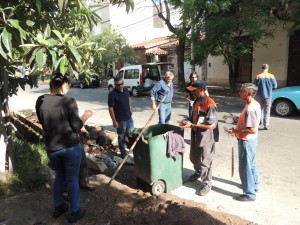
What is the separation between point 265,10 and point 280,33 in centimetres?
445

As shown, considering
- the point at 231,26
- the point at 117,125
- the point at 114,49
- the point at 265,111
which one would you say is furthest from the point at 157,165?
the point at 114,49

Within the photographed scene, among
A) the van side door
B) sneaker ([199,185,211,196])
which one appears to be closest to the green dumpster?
sneaker ([199,185,211,196])

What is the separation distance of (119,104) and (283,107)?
6.17 m

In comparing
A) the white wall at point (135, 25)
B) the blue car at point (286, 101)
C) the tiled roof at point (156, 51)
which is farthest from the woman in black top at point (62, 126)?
the white wall at point (135, 25)

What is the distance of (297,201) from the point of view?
4039 mm

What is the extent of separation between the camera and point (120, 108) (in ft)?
18.3

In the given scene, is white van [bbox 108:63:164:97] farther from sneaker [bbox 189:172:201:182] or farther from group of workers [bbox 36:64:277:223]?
sneaker [bbox 189:172:201:182]

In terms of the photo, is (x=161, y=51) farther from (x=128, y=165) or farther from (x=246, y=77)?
(x=128, y=165)

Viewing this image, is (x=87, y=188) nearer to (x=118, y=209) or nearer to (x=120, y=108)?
(x=118, y=209)

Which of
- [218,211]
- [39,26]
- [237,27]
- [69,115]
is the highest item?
[237,27]

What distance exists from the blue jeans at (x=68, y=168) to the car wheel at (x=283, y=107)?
7847 millimetres

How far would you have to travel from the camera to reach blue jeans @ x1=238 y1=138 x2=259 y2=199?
388 cm

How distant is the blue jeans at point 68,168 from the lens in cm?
325

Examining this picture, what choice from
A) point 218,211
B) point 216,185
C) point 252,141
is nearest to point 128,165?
point 216,185
